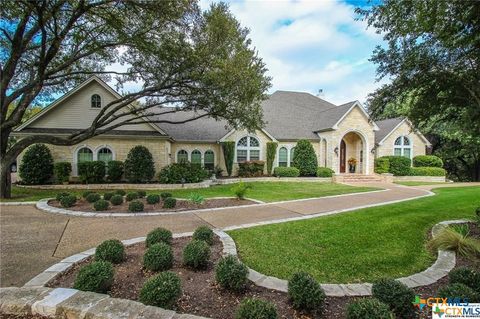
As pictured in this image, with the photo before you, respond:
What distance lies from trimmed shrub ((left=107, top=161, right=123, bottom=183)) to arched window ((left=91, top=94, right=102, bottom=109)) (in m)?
4.01

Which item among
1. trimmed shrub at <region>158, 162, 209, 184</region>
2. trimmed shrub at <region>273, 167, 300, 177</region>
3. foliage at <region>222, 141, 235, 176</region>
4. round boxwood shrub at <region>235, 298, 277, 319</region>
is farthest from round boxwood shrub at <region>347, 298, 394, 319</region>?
trimmed shrub at <region>273, 167, 300, 177</region>

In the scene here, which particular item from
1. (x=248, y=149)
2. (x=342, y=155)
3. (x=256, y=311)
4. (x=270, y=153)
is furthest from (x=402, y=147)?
(x=256, y=311)

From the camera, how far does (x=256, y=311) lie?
2.67 metres

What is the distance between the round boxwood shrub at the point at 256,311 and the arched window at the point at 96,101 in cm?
1736

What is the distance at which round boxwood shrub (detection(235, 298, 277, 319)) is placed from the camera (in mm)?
2654

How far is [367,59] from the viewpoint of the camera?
7922 mm

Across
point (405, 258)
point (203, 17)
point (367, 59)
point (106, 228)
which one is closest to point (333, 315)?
point (405, 258)

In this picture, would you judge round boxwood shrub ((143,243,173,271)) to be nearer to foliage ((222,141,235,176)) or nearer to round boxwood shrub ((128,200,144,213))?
round boxwood shrub ((128,200,144,213))

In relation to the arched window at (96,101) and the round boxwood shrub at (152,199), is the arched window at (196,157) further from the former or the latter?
the round boxwood shrub at (152,199)

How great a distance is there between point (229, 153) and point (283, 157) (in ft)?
16.6

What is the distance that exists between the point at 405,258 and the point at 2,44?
17.9m

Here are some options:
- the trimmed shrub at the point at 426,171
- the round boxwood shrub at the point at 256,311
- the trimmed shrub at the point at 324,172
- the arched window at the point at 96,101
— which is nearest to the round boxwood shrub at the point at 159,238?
the round boxwood shrub at the point at 256,311

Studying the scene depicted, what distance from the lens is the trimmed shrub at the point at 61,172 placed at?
15039mm

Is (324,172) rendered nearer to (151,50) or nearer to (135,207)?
(151,50)
